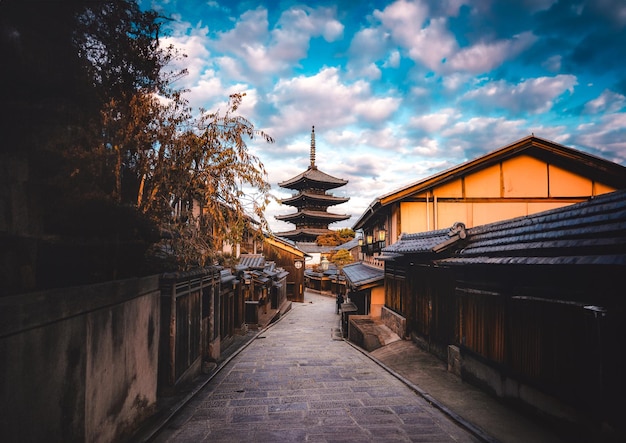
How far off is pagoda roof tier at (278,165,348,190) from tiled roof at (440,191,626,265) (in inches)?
1801

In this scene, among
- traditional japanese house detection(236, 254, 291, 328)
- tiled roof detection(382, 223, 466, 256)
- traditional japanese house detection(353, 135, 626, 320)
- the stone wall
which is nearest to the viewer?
tiled roof detection(382, 223, 466, 256)

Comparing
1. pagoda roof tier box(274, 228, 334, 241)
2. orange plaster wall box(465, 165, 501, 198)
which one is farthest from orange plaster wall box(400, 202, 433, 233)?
pagoda roof tier box(274, 228, 334, 241)

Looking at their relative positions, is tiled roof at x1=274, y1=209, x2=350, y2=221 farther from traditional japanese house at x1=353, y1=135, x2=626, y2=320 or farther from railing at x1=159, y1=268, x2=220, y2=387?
railing at x1=159, y1=268, x2=220, y2=387

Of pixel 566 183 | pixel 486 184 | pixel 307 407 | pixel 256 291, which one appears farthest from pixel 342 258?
pixel 307 407

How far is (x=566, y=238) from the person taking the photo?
19.7ft

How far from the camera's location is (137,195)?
7.65 metres

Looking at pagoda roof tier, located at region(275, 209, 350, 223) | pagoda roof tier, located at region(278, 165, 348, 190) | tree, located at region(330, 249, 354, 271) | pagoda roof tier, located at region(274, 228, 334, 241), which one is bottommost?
tree, located at region(330, 249, 354, 271)

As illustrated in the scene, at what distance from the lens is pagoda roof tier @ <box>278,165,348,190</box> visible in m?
53.8

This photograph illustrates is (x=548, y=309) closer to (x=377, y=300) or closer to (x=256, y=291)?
(x=377, y=300)

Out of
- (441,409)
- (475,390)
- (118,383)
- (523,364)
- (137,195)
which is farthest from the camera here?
(475,390)

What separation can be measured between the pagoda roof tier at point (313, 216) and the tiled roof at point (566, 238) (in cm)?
4686

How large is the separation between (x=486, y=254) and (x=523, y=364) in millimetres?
2402

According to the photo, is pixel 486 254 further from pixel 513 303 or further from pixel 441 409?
pixel 441 409

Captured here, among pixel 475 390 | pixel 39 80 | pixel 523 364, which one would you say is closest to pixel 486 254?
pixel 523 364
